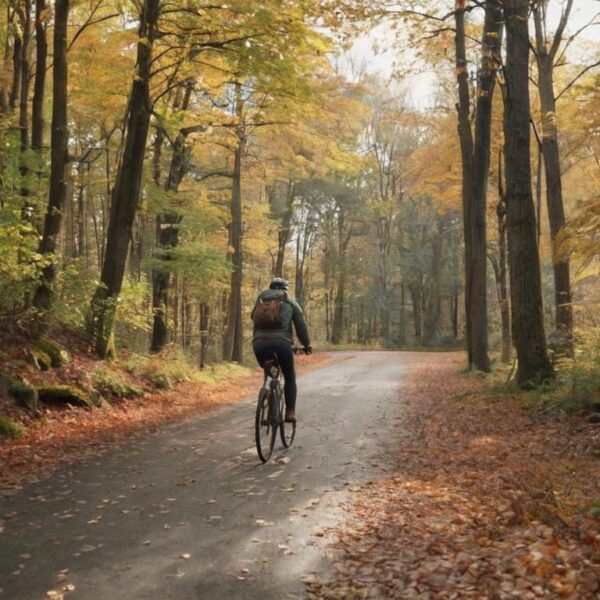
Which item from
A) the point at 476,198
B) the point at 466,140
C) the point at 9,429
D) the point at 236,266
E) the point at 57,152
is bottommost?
the point at 9,429

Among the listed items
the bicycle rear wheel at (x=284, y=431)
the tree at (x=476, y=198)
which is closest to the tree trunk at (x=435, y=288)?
the tree at (x=476, y=198)

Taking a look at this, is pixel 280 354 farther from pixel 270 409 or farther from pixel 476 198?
pixel 476 198

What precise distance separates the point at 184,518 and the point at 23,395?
16.3 ft

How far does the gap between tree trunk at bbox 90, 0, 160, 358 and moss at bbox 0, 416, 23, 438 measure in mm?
4440

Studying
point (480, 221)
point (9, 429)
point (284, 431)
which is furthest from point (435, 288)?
point (9, 429)

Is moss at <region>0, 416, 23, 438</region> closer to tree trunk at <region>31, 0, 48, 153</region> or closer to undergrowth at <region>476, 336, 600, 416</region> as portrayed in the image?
undergrowth at <region>476, 336, 600, 416</region>

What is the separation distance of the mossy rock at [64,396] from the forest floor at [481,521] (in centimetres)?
536

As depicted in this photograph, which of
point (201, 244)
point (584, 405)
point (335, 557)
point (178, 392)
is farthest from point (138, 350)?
point (335, 557)

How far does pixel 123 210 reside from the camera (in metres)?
12.9

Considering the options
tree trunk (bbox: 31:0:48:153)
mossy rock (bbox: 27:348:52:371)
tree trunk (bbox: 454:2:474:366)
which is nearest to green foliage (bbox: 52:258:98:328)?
mossy rock (bbox: 27:348:52:371)

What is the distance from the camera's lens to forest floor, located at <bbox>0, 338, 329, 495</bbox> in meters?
6.89

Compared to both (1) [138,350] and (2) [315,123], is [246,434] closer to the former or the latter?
(1) [138,350]

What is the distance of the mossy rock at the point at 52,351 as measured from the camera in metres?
10.3

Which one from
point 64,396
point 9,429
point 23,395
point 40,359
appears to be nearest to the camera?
point 9,429
